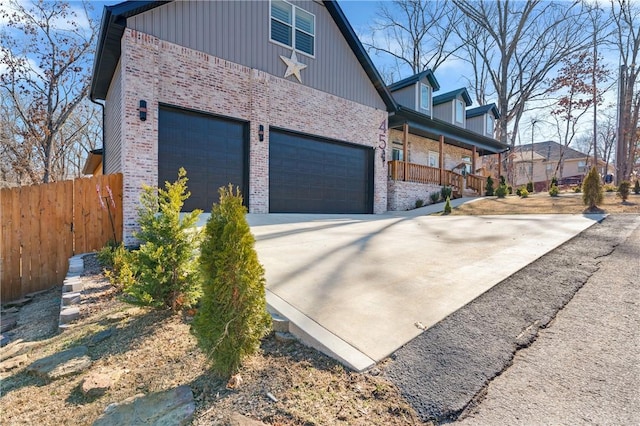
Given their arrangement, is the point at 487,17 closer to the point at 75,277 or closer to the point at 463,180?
the point at 463,180

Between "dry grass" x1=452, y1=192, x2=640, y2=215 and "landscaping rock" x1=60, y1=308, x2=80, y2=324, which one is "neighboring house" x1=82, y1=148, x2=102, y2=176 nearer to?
"landscaping rock" x1=60, y1=308, x2=80, y2=324

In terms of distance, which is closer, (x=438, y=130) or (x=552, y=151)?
(x=438, y=130)

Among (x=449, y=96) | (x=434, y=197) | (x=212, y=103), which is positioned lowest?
(x=434, y=197)

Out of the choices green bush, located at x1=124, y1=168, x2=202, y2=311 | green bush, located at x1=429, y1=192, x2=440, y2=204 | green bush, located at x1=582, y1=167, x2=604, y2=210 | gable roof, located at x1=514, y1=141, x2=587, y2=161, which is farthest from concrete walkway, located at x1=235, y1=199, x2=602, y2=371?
gable roof, located at x1=514, y1=141, x2=587, y2=161

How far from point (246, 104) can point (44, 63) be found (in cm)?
1050

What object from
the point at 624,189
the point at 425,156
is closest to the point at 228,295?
the point at 624,189

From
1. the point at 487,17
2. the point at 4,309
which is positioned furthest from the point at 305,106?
the point at 487,17

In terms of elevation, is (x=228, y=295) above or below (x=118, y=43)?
below

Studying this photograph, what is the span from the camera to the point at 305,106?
1123 centimetres

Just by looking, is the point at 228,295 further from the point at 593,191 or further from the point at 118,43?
the point at 593,191

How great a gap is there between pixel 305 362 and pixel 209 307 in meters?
0.81

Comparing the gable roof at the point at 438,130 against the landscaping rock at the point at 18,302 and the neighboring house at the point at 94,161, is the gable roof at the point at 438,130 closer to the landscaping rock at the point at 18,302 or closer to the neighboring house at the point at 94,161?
the neighboring house at the point at 94,161

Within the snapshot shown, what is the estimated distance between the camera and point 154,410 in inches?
79.6

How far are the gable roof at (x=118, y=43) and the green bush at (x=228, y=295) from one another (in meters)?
7.71
